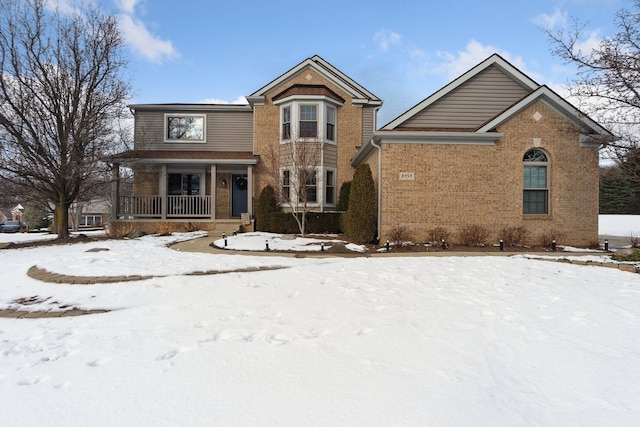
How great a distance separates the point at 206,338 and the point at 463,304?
334 centimetres

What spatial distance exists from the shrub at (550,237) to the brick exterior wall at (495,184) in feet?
0.32

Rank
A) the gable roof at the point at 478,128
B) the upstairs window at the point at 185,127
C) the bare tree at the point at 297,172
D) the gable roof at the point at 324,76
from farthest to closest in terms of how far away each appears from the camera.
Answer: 1. the upstairs window at the point at 185,127
2. the gable roof at the point at 324,76
3. the bare tree at the point at 297,172
4. the gable roof at the point at 478,128

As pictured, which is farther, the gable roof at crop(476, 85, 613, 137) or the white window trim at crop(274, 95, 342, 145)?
the white window trim at crop(274, 95, 342, 145)

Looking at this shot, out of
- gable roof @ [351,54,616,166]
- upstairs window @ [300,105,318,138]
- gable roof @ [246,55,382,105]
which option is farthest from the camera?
gable roof @ [246,55,382,105]

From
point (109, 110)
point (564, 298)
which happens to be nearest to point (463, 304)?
point (564, 298)

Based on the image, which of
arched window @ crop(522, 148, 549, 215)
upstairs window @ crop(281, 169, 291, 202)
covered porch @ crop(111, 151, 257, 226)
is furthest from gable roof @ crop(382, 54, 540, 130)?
covered porch @ crop(111, 151, 257, 226)

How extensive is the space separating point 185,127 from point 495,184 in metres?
15.6

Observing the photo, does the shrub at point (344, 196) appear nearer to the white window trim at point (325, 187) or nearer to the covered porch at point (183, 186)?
the white window trim at point (325, 187)

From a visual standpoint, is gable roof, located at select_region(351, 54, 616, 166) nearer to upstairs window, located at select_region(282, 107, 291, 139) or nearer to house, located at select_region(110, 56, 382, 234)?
house, located at select_region(110, 56, 382, 234)

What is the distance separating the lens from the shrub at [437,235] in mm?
11219

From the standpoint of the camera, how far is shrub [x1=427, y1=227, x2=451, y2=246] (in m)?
11.2

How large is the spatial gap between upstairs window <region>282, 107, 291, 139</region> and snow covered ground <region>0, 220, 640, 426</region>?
40.0 ft

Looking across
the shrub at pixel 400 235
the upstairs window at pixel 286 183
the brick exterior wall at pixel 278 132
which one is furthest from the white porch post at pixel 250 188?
the shrub at pixel 400 235

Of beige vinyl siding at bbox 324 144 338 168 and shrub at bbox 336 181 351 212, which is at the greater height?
beige vinyl siding at bbox 324 144 338 168
